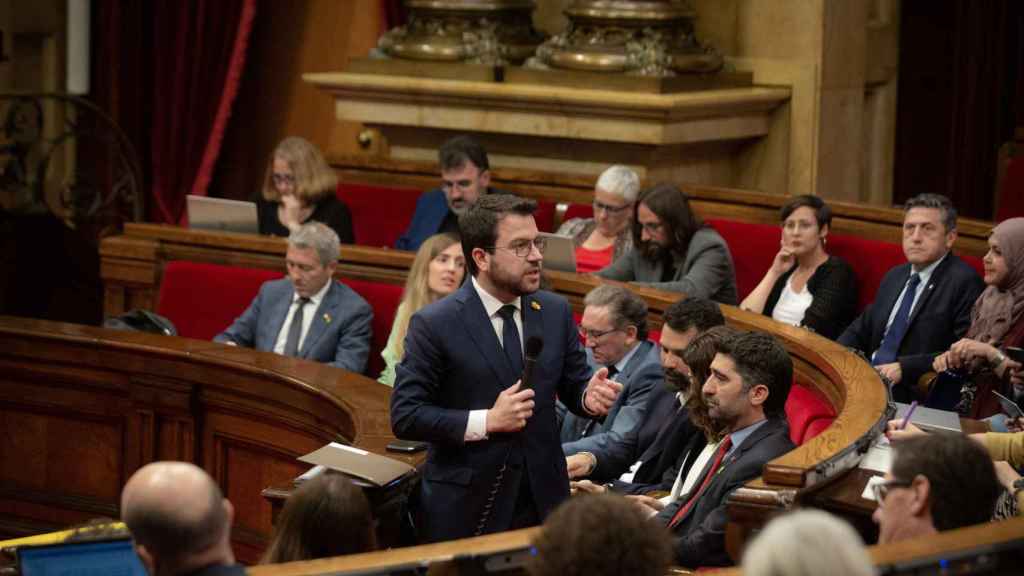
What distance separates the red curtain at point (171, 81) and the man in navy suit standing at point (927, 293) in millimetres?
4276

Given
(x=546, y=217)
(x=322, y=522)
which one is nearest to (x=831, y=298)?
(x=546, y=217)

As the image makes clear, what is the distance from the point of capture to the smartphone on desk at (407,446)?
4.01m

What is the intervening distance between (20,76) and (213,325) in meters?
3.03

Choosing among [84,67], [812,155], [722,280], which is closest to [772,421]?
[722,280]

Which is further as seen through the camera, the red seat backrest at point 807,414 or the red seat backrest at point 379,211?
the red seat backrest at point 379,211

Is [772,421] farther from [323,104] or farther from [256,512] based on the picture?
[323,104]

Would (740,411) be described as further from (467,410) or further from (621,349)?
(621,349)

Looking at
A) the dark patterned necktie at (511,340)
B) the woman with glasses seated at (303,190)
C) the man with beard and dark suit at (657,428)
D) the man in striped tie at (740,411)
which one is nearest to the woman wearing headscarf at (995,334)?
the man with beard and dark suit at (657,428)

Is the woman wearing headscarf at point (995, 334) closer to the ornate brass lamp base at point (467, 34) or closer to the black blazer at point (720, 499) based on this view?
the black blazer at point (720, 499)

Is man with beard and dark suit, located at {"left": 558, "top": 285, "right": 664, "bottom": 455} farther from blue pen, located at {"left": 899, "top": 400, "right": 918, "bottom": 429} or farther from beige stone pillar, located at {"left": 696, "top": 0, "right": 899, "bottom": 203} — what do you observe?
beige stone pillar, located at {"left": 696, "top": 0, "right": 899, "bottom": 203}

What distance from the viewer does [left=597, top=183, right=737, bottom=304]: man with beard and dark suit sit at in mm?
5883

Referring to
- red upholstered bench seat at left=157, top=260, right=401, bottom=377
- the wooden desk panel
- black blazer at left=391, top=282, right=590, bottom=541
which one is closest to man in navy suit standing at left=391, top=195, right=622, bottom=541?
black blazer at left=391, top=282, right=590, bottom=541

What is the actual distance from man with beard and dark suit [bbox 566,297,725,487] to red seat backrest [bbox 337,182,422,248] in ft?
9.93

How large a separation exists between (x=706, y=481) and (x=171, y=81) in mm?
5868
